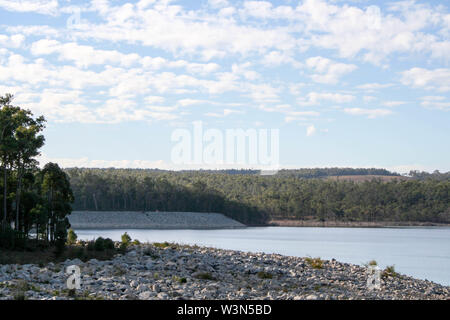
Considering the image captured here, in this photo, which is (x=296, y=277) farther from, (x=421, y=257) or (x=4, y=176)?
(x=421, y=257)

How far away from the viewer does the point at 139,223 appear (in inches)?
3460

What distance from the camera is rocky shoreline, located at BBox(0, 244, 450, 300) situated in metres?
14.9

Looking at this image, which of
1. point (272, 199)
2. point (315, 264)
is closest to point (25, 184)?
point (315, 264)

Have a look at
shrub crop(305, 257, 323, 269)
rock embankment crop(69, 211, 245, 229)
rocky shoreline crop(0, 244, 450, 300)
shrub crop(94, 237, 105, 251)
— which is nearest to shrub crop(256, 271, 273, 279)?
rocky shoreline crop(0, 244, 450, 300)

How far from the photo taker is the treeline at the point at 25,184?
23.9m

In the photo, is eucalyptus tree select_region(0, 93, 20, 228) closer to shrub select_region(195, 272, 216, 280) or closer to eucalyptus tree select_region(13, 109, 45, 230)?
eucalyptus tree select_region(13, 109, 45, 230)

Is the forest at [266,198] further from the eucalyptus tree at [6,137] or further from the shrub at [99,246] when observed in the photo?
the shrub at [99,246]

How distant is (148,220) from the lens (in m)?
89.9

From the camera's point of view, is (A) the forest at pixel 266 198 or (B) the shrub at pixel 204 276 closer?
(B) the shrub at pixel 204 276

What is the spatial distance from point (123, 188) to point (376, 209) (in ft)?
171

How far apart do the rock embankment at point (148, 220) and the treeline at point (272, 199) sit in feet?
15.6

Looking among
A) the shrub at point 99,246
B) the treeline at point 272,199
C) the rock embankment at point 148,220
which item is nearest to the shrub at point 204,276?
the shrub at point 99,246

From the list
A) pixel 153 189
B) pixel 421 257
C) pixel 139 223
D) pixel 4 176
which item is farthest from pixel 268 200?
pixel 4 176

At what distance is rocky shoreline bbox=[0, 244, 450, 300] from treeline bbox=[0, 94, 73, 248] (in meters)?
3.89
